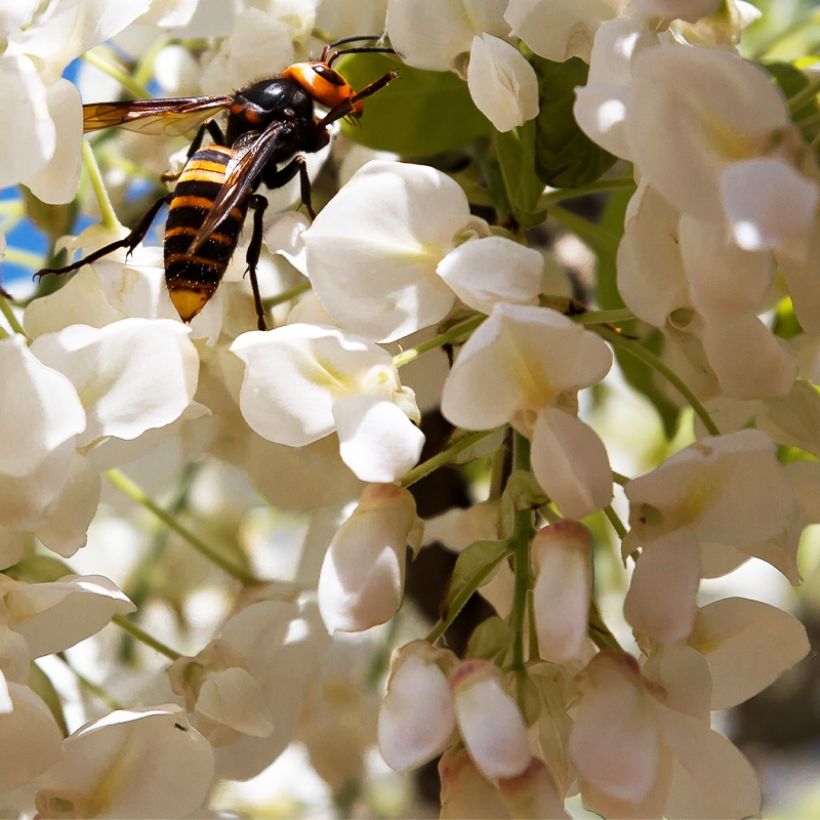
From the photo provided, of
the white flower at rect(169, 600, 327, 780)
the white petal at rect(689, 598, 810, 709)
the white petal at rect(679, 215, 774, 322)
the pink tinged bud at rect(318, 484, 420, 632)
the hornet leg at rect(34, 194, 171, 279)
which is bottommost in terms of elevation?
the white flower at rect(169, 600, 327, 780)

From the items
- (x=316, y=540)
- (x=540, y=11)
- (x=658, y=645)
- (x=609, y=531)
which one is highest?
(x=540, y=11)

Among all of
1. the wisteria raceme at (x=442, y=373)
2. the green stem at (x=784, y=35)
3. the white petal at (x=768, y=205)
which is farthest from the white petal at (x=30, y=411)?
the green stem at (x=784, y=35)

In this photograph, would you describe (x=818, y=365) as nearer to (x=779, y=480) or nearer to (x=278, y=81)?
(x=779, y=480)

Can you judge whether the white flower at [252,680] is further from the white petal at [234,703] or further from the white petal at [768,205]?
the white petal at [768,205]

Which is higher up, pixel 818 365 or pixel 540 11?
pixel 540 11

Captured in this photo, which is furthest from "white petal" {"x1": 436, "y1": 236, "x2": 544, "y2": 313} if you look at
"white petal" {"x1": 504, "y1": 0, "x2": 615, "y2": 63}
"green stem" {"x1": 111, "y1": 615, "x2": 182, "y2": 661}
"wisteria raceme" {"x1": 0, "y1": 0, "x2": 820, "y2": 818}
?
"green stem" {"x1": 111, "y1": 615, "x2": 182, "y2": 661}

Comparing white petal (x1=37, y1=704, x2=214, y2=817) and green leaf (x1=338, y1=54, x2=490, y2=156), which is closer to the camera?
white petal (x1=37, y1=704, x2=214, y2=817)

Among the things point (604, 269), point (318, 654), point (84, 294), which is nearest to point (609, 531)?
point (604, 269)

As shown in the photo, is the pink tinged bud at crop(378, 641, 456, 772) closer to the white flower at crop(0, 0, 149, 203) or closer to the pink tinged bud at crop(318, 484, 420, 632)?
the pink tinged bud at crop(318, 484, 420, 632)
